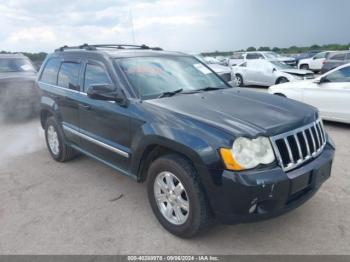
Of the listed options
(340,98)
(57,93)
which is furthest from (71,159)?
(340,98)

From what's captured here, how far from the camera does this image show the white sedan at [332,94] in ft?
22.9

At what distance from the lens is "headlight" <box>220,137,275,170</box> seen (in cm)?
264

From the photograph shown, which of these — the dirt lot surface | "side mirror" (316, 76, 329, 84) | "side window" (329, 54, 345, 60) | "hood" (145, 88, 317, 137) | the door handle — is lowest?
the dirt lot surface

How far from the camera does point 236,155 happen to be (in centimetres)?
265

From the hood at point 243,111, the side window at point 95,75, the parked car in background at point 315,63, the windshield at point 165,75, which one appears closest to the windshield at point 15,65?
the side window at point 95,75

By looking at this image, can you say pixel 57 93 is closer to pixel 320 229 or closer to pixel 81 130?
pixel 81 130

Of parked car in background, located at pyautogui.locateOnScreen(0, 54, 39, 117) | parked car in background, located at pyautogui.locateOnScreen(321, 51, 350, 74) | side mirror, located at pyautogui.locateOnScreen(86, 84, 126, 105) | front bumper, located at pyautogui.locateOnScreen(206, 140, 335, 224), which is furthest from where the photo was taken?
parked car in background, located at pyautogui.locateOnScreen(321, 51, 350, 74)

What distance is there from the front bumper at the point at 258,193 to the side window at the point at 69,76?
2.71 m

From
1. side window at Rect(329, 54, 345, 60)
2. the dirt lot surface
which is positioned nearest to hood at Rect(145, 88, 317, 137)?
Result: the dirt lot surface

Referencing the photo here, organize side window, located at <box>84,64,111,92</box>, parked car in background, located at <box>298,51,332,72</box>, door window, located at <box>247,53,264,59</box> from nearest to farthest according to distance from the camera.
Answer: side window, located at <box>84,64,111,92</box>, door window, located at <box>247,53,264,59</box>, parked car in background, located at <box>298,51,332,72</box>

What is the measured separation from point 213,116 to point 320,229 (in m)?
1.55

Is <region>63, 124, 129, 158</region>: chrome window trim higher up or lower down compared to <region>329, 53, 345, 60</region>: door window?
higher up

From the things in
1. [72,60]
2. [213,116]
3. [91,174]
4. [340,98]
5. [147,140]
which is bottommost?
[91,174]

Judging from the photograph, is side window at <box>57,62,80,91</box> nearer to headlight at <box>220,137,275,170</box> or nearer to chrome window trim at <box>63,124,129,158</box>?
chrome window trim at <box>63,124,129,158</box>
